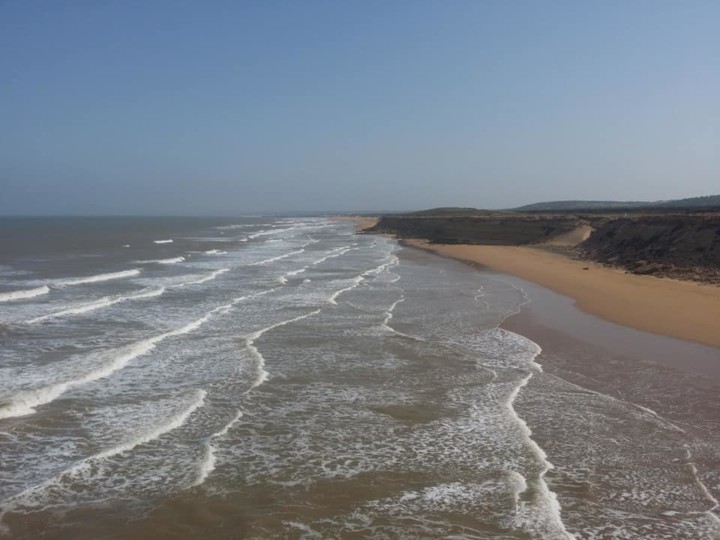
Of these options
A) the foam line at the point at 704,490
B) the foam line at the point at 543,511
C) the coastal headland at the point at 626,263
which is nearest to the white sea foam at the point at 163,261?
the coastal headland at the point at 626,263

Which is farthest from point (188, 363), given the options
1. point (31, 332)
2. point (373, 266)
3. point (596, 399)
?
point (373, 266)

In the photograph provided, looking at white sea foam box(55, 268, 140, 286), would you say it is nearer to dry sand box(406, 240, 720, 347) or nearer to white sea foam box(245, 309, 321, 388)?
white sea foam box(245, 309, 321, 388)

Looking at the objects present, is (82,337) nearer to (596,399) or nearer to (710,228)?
(596,399)

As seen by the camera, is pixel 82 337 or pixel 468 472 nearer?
pixel 468 472

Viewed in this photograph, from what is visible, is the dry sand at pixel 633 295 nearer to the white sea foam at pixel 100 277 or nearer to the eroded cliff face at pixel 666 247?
the eroded cliff face at pixel 666 247

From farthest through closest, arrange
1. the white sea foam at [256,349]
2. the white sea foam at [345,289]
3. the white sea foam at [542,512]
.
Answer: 1. the white sea foam at [345,289]
2. the white sea foam at [256,349]
3. the white sea foam at [542,512]

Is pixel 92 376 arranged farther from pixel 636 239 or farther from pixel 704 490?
pixel 636 239

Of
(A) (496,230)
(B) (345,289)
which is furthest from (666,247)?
(A) (496,230)

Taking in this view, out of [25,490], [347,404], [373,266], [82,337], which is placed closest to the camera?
[25,490]
